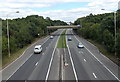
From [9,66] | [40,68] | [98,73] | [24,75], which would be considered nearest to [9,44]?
[9,66]

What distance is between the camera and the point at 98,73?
29.6 meters

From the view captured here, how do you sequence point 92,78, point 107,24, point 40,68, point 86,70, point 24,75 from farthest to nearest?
point 107,24, point 40,68, point 86,70, point 24,75, point 92,78

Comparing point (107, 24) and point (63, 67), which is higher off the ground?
point (107, 24)

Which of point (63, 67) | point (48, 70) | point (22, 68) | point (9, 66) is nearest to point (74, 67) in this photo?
point (63, 67)

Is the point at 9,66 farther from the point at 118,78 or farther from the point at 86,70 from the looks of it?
the point at 118,78

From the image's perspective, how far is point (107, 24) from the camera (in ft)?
184

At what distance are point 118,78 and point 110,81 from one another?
1621mm

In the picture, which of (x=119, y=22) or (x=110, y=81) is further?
(x=119, y=22)

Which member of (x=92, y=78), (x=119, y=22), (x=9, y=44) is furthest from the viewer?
(x=119, y=22)

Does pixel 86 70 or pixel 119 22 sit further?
pixel 119 22

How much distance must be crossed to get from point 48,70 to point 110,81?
31.5ft

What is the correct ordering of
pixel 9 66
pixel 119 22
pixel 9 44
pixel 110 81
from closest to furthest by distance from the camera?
pixel 110 81 → pixel 9 66 → pixel 9 44 → pixel 119 22

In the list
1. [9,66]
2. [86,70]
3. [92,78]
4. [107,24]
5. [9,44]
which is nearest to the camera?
[92,78]

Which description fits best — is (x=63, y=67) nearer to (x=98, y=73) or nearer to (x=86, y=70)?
(x=86, y=70)
